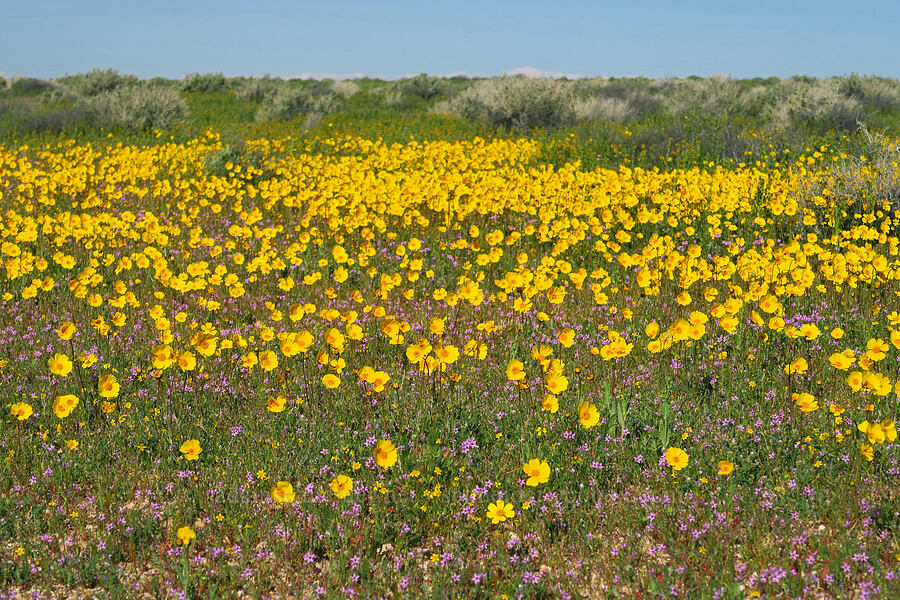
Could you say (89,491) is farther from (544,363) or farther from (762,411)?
(762,411)

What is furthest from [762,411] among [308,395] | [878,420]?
[308,395]

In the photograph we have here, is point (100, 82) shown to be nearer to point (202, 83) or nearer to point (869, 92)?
point (202, 83)

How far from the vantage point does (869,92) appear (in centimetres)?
2486

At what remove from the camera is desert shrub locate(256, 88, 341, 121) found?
2477 cm

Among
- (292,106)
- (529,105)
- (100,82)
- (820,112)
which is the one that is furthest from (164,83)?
(820,112)

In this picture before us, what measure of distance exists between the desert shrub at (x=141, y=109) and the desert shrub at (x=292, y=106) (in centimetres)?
405

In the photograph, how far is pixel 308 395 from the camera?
4.36 meters

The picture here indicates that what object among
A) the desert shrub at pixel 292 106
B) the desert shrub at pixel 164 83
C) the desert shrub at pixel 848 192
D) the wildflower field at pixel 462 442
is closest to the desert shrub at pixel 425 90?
the desert shrub at pixel 292 106

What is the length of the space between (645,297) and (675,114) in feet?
55.7

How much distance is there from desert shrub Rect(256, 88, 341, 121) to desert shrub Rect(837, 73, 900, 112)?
65.1 feet

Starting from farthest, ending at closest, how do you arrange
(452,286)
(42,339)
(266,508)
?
(452,286), (42,339), (266,508)

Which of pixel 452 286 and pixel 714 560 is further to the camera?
pixel 452 286

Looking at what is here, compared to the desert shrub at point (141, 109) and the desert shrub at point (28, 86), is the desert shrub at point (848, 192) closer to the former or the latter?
the desert shrub at point (141, 109)

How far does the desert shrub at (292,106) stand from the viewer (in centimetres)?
2477
